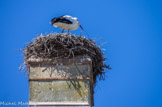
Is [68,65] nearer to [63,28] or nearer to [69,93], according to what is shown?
[69,93]

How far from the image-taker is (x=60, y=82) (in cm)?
846

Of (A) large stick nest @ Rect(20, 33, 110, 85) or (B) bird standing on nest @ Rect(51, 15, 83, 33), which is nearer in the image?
(A) large stick nest @ Rect(20, 33, 110, 85)

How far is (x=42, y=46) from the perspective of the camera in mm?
8945

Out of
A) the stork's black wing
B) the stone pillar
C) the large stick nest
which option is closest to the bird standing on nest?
the stork's black wing

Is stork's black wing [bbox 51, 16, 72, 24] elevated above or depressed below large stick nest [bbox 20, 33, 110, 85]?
above

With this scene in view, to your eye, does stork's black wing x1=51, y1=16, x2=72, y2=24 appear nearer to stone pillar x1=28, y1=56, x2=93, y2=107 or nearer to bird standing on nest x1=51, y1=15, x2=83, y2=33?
bird standing on nest x1=51, y1=15, x2=83, y2=33

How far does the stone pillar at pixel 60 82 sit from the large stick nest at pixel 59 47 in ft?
0.55

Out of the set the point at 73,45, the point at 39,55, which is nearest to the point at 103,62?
the point at 73,45

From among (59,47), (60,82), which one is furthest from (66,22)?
(60,82)

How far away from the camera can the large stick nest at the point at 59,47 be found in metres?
8.77

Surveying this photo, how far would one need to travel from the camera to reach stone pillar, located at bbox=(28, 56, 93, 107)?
27.1 feet

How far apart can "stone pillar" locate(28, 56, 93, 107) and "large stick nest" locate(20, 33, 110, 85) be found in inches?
6.6

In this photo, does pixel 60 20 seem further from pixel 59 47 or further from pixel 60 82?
pixel 60 82

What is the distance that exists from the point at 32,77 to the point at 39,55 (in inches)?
23.3
